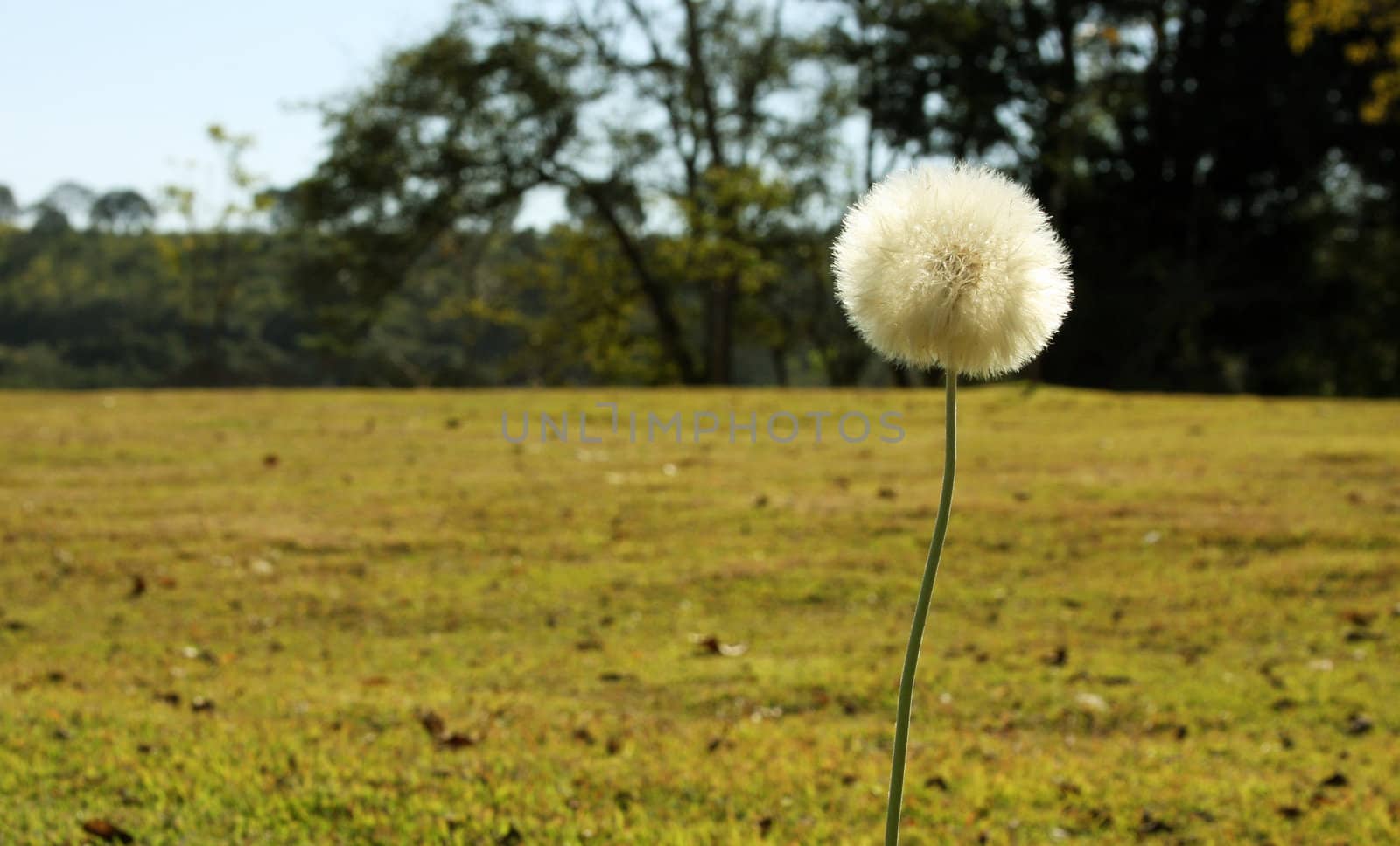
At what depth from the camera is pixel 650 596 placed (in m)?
6.18

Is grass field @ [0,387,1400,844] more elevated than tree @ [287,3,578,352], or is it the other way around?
tree @ [287,3,578,352]

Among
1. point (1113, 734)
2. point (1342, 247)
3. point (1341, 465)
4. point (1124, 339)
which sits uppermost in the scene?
point (1342, 247)

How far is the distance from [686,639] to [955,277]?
404cm

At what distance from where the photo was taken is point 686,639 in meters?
5.58

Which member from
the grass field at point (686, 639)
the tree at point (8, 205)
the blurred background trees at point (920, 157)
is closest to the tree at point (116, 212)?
the tree at point (8, 205)

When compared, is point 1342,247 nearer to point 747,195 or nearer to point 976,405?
point 747,195

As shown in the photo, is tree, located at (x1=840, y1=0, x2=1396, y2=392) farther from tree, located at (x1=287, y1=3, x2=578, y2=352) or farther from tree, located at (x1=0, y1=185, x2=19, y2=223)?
tree, located at (x1=0, y1=185, x2=19, y2=223)

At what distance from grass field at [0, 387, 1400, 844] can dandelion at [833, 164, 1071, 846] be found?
207 centimetres

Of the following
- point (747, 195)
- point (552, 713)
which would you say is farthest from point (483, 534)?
point (747, 195)

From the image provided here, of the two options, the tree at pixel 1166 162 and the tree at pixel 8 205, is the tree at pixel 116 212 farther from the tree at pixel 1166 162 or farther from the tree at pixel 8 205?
the tree at pixel 1166 162

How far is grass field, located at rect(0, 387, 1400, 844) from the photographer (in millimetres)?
3656

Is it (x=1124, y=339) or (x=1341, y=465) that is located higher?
(x=1124, y=339)

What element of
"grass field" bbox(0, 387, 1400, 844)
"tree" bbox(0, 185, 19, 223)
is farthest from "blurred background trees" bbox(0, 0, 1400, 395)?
"tree" bbox(0, 185, 19, 223)

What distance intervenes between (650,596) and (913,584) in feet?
4.45
